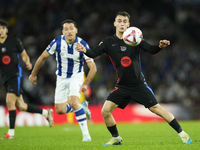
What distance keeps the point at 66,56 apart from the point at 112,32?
12359 millimetres

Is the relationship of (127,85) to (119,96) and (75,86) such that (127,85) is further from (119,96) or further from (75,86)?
(75,86)

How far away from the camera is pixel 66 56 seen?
678cm

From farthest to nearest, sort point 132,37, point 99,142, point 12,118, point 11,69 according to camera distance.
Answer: point 11,69 → point 12,118 → point 99,142 → point 132,37

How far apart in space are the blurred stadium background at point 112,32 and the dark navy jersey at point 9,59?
812 cm

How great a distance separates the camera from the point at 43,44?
17750 mm

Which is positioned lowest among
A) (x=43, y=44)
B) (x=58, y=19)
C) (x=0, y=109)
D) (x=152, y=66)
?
(x=0, y=109)

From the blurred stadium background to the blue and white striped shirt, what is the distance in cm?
904

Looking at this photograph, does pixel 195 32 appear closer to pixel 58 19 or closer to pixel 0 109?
pixel 58 19

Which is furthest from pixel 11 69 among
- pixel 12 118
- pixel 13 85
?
pixel 12 118

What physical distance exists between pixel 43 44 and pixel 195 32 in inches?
395

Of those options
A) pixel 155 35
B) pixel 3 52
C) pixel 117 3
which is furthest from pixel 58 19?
pixel 3 52

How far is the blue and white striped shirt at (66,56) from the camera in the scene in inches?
265

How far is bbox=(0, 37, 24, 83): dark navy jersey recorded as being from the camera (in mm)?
7440

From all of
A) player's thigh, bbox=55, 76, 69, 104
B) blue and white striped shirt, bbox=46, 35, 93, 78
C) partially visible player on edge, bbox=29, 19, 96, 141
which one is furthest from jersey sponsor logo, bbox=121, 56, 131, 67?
player's thigh, bbox=55, 76, 69, 104
